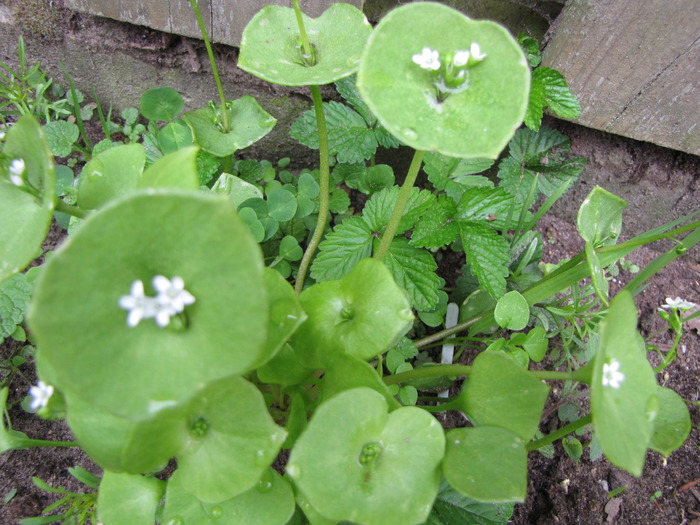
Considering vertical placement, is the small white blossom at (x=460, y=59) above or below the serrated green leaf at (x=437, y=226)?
above

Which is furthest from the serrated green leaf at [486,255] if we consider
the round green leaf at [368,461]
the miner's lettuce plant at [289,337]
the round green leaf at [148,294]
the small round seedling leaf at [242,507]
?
the round green leaf at [148,294]

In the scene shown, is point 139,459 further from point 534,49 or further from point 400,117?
point 534,49

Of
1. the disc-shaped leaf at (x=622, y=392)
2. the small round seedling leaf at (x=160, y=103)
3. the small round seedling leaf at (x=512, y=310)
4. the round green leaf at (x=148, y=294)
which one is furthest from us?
the small round seedling leaf at (x=160, y=103)

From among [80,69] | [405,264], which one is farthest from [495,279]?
[80,69]

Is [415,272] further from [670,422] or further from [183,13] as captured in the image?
[183,13]

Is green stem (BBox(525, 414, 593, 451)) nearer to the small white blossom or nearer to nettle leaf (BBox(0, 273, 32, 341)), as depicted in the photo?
the small white blossom

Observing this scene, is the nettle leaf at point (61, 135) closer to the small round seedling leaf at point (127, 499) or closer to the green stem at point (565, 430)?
the small round seedling leaf at point (127, 499)

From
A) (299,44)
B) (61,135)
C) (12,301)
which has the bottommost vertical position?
(12,301)

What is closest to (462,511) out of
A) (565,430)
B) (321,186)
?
(565,430)
